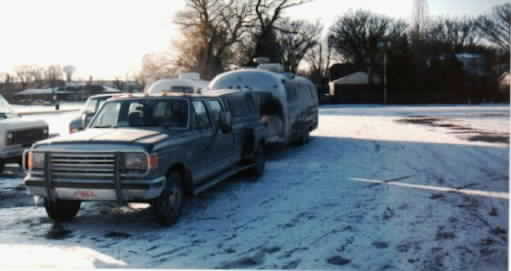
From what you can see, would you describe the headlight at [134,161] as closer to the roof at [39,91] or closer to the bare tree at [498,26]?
the roof at [39,91]

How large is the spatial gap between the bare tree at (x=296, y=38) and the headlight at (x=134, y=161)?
3736 mm

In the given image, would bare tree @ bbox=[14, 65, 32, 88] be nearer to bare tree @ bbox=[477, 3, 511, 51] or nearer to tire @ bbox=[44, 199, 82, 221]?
tire @ bbox=[44, 199, 82, 221]

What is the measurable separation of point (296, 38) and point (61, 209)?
30.9 ft

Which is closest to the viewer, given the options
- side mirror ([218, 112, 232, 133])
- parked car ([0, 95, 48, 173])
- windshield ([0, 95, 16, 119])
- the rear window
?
side mirror ([218, 112, 232, 133])

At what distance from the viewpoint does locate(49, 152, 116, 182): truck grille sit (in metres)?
6.22

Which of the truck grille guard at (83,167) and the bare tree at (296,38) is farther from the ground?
the bare tree at (296,38)

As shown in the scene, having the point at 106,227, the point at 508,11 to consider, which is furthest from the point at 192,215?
the point at 508,11

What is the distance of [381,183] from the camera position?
31.3 feet

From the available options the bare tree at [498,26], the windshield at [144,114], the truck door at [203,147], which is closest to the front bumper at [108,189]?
the truck door at [203,147]

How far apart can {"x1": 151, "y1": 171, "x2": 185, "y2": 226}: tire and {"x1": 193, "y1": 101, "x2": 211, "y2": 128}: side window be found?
106 cm

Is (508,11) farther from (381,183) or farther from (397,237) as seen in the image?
(381,183)

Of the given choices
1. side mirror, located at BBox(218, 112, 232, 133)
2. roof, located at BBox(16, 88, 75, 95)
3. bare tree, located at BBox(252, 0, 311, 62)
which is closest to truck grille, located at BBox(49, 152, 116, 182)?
roof, located at BBox(16, 88, 75, 95)

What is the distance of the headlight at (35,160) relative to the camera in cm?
639

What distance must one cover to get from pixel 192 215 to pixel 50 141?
2132 mm
